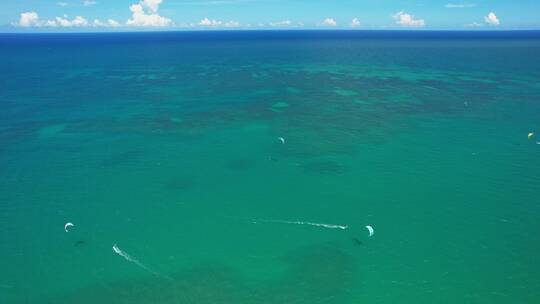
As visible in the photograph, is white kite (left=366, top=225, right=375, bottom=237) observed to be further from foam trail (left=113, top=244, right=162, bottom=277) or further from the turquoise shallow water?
foam trail (left=113, top=244, right=162, bottom=277)

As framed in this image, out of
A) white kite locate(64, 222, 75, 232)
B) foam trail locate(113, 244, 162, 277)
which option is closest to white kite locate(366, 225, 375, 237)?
foam trail locate(113, 244, 162, 277)

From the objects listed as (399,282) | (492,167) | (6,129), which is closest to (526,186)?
(492,167)

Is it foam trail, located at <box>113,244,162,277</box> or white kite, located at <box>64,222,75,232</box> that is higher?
white kite, located at <box>64,222,75,232</box>

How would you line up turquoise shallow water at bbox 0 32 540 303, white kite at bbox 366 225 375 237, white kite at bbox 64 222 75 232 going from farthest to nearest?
white kite at bbox 64 222 75 232
white kite at bbox 366 225 375 237
turquoise shallow water at bbox 0 32 540 303

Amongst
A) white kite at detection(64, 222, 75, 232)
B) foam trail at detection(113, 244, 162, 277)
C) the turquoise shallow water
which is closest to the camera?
the turquoise shallow water

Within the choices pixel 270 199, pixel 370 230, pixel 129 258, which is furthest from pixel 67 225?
pixel 370 230

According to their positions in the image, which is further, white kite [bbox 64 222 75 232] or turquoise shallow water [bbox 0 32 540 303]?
white kite [bbox 64 222 75 232]

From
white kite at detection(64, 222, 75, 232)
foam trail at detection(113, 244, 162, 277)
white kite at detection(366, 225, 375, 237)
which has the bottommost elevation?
foam trail at detection(113, 244, 162, 277)

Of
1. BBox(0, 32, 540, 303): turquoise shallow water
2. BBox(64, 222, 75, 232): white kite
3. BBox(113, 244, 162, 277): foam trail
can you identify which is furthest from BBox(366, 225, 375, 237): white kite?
BBox(64, 222, 75, 232): white kite
